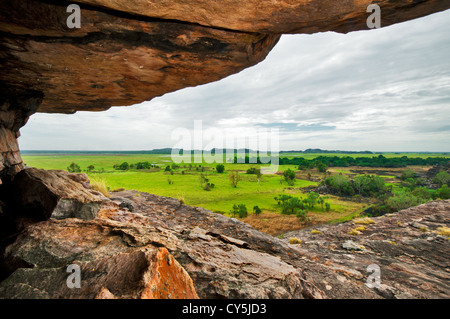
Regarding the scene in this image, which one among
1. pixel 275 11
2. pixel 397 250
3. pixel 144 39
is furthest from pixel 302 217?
pixel 144 39

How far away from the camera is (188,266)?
3938 mm

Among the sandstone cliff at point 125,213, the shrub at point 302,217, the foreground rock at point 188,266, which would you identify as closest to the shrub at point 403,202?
the shrub at point 302,217

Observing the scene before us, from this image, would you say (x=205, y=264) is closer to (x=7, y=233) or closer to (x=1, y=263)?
(x=1, y=263)

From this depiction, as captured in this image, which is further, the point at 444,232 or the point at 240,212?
the point at 240,212

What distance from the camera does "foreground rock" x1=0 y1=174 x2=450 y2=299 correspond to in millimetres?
3025

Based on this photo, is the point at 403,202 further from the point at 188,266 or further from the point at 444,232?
the point at 188,266

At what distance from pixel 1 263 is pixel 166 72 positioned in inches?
220

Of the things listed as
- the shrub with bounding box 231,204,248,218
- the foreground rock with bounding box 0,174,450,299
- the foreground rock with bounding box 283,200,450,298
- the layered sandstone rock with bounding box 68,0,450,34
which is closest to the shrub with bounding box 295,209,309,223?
the shrub with bounding box 231,204,248,218

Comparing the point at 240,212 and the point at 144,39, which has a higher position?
the point at 144,39

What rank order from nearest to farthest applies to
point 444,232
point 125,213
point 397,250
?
1. point 125,213
2. point 397,250
3. point 444,232

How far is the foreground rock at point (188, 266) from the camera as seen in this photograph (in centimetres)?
303

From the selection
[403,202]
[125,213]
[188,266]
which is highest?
[125,213]

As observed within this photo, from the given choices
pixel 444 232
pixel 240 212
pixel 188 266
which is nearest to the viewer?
pixel 188 266
